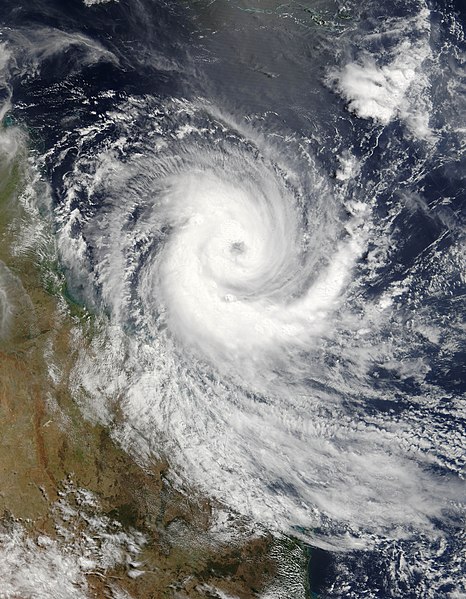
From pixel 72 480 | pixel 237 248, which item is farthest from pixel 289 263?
pixel 72 480

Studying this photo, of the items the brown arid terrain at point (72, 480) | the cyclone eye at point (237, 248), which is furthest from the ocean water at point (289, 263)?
the brown arid terrain at point (72, 480)

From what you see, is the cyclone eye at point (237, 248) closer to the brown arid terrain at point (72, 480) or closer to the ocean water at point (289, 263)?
the ocean water at point (289, 263)

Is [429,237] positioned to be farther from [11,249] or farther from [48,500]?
[48,500]

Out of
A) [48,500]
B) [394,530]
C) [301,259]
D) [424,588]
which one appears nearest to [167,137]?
[301,259]

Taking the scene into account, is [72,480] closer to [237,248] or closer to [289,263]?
[237,248]

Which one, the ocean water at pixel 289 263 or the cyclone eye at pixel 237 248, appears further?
the cyclone eye at pixel 237 248

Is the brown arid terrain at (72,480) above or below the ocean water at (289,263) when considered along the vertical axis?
below

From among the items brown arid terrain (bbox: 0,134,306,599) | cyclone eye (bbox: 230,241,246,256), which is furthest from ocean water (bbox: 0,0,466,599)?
brown arid terrain (bbox: 0,134,306,599)
